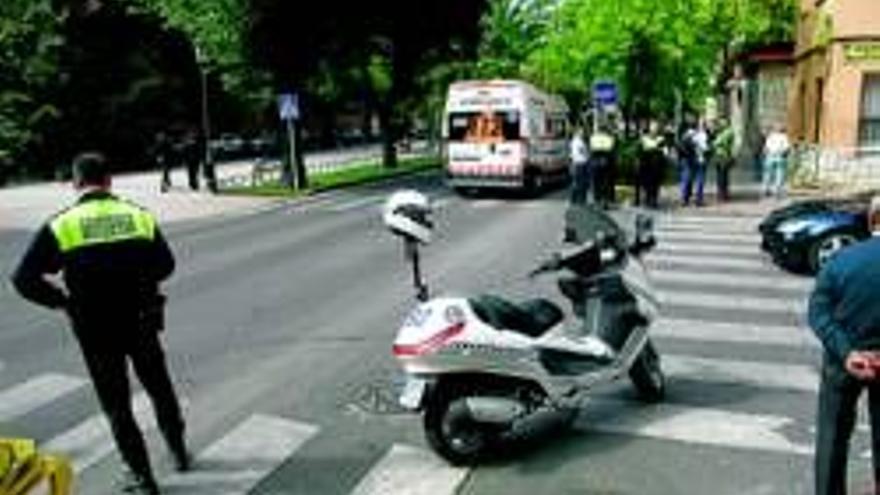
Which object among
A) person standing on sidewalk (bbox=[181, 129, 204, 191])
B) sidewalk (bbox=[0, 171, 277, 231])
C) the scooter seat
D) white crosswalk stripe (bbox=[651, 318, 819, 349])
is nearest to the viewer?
the scooter seat

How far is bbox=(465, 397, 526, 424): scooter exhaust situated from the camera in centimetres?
805

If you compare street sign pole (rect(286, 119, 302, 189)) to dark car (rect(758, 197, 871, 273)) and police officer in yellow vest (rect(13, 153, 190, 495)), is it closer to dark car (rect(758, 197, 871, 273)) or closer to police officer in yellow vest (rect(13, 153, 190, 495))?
dark car (rect(758, 197, 871, 273))

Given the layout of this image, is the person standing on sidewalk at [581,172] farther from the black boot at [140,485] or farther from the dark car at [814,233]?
the black boot at [140,485]

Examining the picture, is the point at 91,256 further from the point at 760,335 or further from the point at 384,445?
the point at 760,335

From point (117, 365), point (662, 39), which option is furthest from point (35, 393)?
point (662, 39)

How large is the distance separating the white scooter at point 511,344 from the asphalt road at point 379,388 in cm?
30

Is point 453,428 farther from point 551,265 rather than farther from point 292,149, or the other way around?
point 292,149

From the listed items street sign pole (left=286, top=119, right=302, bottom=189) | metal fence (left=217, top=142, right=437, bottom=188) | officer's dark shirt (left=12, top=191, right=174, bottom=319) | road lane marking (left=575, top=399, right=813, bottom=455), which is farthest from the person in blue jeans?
officer's dark shirt (left=12, top=191, right=174, bottom=319)

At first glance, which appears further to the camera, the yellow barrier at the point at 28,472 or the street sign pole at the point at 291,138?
the street sign pole at the point at 291,138

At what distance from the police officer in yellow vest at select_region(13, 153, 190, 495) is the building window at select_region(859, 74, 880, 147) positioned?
2828 cm

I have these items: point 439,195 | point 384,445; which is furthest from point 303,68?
point 384,445

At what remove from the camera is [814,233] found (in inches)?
658

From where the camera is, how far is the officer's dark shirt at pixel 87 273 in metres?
7.36

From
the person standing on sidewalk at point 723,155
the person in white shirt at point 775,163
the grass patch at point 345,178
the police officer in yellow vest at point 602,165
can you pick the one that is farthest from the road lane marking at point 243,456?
the grass patch at point 345,178
